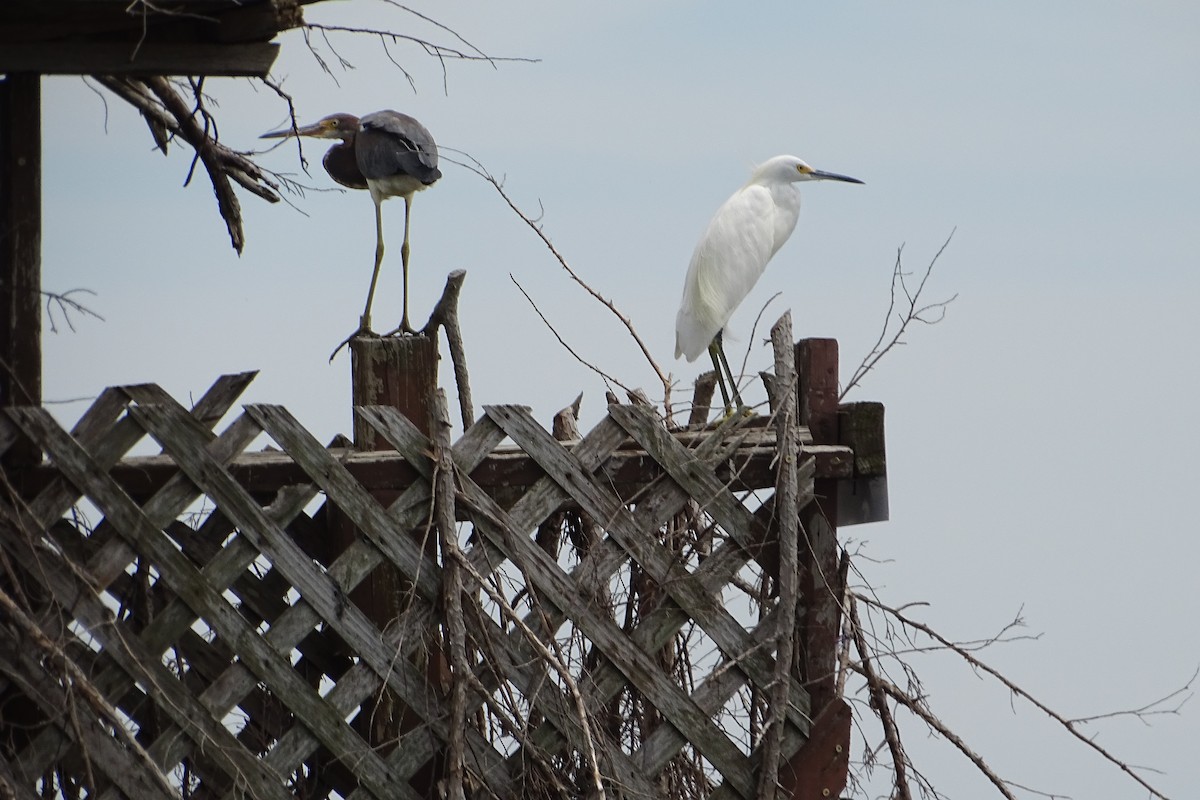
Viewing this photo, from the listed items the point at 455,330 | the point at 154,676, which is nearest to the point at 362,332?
the point at 455,330

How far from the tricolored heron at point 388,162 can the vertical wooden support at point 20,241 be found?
6.71 feet

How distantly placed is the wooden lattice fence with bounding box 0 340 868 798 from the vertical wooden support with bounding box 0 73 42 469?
198mm

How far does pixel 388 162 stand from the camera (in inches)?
209

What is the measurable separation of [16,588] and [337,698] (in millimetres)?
736

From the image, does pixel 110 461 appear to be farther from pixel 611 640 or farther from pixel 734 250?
pixel 734 250

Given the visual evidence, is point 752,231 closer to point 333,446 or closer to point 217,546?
point 333,446

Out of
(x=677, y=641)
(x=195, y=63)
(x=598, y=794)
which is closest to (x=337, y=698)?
(x=598, y=794)

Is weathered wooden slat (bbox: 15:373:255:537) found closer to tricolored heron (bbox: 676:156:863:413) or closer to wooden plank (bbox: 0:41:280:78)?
wooden plank (bbox: 0:41:280:78)

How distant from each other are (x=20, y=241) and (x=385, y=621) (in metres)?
1.27

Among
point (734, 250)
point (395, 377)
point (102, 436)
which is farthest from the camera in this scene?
point (734, 250)

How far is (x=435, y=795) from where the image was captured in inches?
125

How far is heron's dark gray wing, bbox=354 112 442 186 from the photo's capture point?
5293 mm

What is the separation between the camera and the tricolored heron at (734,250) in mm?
5234

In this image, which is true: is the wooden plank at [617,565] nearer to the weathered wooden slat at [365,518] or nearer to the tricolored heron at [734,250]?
the weathered wooden slat at [365,518]
